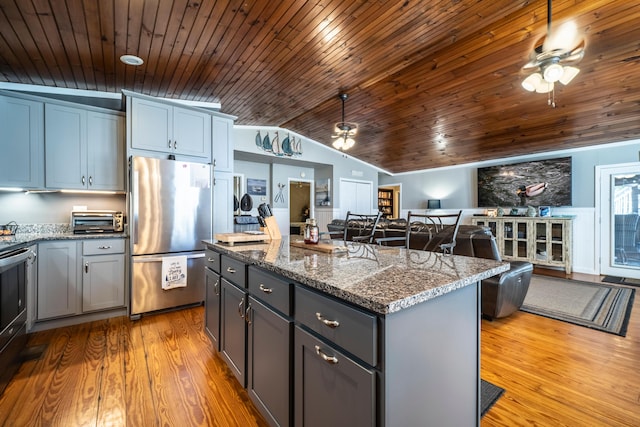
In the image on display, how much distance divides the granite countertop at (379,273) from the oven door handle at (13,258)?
4.94 ft

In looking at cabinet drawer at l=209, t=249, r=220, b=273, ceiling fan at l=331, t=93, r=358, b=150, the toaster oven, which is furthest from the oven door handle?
ceiling fan at l=331, t=93, r=358, b=150

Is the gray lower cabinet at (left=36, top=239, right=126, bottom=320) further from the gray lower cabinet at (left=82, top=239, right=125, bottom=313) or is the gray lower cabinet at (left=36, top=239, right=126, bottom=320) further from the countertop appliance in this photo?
the countertop appliance

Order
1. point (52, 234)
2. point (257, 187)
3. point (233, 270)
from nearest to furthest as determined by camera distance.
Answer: point (233, 270) → point (52, 234) → point (257, 187)

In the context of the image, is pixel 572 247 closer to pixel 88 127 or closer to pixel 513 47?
pixel 513 47

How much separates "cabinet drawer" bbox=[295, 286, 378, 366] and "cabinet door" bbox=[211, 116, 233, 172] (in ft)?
9.91

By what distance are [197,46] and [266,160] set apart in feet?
13.7

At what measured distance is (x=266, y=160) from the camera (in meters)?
6.89

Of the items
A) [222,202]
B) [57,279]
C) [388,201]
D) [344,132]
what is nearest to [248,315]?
[57,279]

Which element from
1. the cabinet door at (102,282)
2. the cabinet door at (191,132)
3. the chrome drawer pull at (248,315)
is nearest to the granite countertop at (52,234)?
the cabinet door at (102,282)

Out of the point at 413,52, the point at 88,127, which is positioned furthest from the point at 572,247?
the point at 88,127

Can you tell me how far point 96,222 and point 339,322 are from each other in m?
3.34

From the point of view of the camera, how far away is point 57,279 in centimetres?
273

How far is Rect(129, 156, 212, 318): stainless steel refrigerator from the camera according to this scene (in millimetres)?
2961

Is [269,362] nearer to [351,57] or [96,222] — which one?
[96,222]
